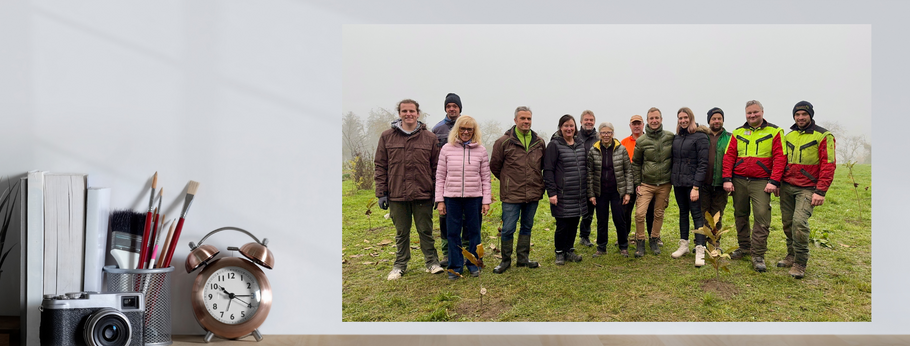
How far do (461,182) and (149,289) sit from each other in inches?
61.2

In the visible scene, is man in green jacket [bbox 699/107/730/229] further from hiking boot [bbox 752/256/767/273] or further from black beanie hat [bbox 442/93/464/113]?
black beanie hat [bbox 442/93/464/113]

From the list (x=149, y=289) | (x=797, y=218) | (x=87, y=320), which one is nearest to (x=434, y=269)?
(x=149, y=289)

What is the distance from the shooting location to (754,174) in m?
3.07

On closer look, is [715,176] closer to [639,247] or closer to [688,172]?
[688,172]

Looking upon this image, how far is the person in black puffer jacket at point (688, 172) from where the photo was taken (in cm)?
309

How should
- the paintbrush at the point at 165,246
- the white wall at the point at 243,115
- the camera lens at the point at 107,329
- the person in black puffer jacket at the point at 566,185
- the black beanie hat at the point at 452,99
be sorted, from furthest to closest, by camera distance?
the person in black puffer jacket at the point at 566,185
the black beanie hat at the point at 452,99
the white wall at the point at 243,115
the paintbrush at the point at 165,246
the camera lens at the point at 107,329

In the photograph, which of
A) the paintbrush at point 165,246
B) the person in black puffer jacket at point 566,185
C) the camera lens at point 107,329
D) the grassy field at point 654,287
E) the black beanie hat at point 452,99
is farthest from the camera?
the person in black puffer jacket at point 566,185

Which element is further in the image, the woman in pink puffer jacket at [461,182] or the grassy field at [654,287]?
the woman in pink puffer jacket at [461,182]

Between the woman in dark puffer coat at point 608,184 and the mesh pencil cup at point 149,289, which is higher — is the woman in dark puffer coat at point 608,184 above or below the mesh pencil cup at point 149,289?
above

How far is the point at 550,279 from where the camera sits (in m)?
3.07

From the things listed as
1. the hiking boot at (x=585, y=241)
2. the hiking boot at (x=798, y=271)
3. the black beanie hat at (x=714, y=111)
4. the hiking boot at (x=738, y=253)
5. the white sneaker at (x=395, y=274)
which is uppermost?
the black beanie hat at (x=714, y=111)

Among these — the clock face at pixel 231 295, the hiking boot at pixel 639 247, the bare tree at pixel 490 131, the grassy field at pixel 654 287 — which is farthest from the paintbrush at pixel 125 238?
the hiking boot at pixel 639 247

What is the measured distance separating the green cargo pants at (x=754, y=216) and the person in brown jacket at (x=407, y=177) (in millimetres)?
1582

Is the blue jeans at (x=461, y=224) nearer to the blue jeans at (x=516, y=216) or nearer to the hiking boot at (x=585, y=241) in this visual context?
the blue jeans at (x=516, y=216)
